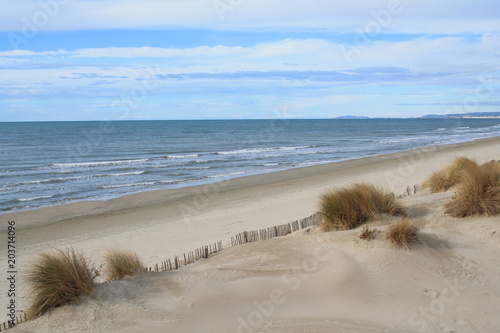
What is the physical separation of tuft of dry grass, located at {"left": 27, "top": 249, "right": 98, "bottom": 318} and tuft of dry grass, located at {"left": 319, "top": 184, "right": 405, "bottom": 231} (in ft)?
18.1

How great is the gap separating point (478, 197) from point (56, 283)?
894 cm

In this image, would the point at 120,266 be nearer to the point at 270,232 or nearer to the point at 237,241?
the point at 237,241

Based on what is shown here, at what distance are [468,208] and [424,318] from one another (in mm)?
4645

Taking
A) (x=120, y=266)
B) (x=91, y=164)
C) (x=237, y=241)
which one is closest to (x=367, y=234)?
(x=237, y=241)

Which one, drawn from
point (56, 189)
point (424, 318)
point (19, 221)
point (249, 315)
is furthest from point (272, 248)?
point (56, 189)

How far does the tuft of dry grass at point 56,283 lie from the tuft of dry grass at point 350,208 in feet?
18.1

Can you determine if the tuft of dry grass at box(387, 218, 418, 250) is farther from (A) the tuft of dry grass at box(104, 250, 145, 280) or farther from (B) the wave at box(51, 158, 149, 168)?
(B) the wave at box(51, 158, 149, 168)

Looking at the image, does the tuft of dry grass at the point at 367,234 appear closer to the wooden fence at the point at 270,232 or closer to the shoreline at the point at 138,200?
the wooden fence at the point at 270,232

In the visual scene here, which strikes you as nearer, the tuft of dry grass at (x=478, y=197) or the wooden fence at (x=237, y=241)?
the wooden fence at (x=237, y=241)

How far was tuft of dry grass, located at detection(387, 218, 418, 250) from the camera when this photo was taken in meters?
8.65

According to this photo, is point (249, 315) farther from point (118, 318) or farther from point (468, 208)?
point (468, 208)

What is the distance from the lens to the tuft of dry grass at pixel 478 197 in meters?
10.3

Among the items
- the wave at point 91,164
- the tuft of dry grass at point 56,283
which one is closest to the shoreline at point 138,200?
the tuft of dry grass at point 56,283

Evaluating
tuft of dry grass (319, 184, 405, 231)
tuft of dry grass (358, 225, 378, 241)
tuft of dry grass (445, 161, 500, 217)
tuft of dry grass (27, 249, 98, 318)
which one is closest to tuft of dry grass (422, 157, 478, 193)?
tuft of dry grass (445, 161, 500, 217)
